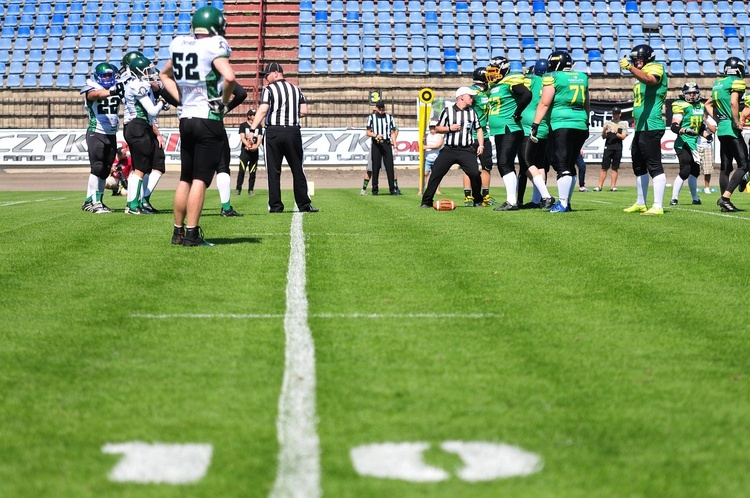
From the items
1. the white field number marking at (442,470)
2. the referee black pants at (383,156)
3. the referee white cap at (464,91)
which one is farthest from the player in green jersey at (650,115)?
the white field number marking at (442,470)

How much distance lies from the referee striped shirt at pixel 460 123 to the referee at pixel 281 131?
238 centimetres

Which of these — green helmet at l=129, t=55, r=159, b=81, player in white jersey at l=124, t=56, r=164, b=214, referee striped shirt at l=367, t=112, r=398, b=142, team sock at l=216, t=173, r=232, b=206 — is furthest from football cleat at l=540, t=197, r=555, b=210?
referee striped shirt at l=367, t=112, r=398, b=142

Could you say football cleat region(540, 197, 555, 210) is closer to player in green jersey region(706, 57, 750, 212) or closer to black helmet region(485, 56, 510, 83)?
black helmet region(485, 56, 510, 83)

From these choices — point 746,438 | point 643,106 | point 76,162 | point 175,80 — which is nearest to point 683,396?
point 746,438

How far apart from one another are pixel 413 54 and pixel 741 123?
26.8 m

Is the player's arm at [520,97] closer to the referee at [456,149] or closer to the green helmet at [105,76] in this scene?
the referee at [456,149]

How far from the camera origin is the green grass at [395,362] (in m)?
3.34

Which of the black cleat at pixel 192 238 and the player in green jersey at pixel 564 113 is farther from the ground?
the player in green jersey at pixel 564 113

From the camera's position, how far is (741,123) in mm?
14930

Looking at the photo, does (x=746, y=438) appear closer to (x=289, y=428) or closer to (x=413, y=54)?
(x=289, y=428)

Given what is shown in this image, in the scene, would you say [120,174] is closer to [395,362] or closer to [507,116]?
[507,116]

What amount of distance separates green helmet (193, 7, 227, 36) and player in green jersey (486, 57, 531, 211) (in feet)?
22.1

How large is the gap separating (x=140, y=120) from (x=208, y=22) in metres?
5.13

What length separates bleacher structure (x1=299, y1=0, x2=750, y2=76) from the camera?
133ft
